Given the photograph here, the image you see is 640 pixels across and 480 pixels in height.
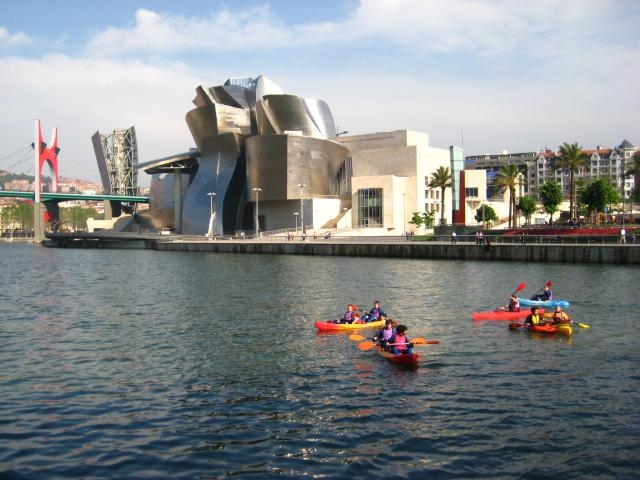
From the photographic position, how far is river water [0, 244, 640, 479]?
13.0 m

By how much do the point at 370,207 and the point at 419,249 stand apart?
36.0 metres

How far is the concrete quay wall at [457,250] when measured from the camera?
187ft

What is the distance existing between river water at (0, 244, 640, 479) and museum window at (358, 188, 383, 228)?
69.2m

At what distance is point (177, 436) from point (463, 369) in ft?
31.0

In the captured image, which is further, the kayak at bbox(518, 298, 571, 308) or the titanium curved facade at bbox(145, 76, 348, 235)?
the titanium curved facade at bbox(145, 76, 348, 235)

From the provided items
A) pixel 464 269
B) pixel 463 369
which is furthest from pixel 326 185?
pixel 463 369

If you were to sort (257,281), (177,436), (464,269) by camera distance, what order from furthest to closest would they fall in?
(464,269), (257,281), (177,436)

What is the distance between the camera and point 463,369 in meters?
20.1

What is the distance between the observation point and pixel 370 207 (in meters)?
105

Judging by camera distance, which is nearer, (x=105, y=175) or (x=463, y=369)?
(x=463, y=369)

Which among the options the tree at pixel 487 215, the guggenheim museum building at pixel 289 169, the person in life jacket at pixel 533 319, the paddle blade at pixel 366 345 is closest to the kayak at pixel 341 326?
the paddle blade at pixel 366 345

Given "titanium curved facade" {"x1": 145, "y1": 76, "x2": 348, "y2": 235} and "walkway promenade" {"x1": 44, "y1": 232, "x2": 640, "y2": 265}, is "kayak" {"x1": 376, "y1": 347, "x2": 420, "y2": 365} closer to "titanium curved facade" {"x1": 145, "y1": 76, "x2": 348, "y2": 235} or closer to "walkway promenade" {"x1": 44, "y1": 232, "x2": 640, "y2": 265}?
"walkway promenade" {"x1": 44, "y1": 232, "x2": 640, "y2": 265}

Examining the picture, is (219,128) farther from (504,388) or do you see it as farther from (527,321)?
(504,388)

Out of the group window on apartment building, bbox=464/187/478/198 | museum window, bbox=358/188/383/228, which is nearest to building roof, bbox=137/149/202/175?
museum window, bbox=358/188/383/228
